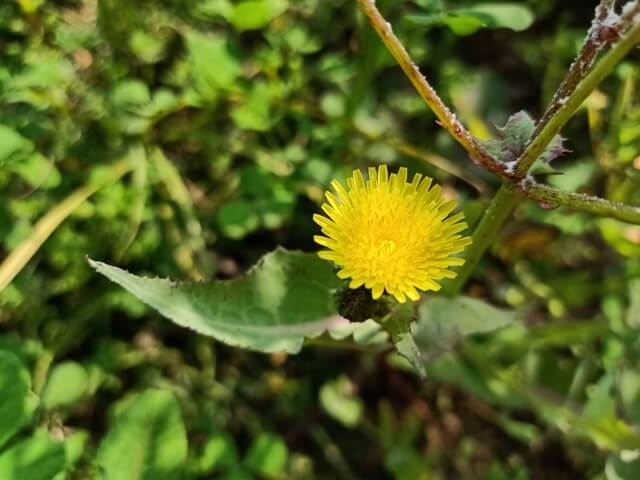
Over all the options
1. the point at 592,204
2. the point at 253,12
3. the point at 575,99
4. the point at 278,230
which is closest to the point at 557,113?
the point at 575,99

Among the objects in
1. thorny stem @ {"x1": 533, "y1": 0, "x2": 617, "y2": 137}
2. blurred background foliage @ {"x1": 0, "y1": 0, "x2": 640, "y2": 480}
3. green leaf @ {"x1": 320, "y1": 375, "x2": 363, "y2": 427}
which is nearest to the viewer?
thorny stem @ {"x1": 533, "y1": 0, "x2": 617, "y2": 137}

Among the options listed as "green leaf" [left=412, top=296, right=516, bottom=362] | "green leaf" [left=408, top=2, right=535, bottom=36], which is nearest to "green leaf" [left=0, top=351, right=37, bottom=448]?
"green leaf" [left=412, top=296, right=516, bottom=362]

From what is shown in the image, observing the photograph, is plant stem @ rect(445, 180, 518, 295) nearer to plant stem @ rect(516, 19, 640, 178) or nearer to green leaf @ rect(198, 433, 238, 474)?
plant stem @ rect(516, 19, 640, 178)

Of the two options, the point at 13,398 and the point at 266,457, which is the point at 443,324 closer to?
the point at 266,457

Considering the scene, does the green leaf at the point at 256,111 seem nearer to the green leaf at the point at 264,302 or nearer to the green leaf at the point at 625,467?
the green leaf at the point at 264,302

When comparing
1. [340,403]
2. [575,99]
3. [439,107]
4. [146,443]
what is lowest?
[340,403]

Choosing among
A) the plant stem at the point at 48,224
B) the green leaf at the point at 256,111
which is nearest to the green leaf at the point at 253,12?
the green leaf at the point at 256,111
